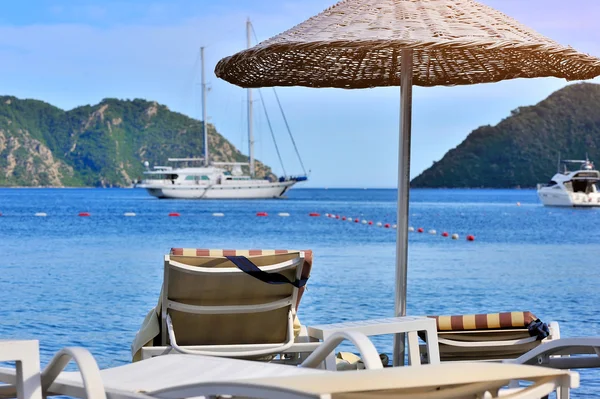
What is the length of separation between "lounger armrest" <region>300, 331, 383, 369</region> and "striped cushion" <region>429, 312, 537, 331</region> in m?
1.02

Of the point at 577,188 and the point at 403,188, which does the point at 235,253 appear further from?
the point at 577,188

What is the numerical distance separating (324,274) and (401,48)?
38.9 feet

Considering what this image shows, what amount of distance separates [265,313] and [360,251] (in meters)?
17.8

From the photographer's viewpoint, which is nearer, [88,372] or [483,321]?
[88,372]

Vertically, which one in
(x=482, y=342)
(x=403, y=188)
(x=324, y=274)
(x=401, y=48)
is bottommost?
(x=324, y=274)

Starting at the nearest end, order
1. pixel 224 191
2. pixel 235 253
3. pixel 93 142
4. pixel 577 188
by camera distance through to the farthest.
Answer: pixel 235 253 → pixel 577 188 → pixel 224 191 → pixel 93 142

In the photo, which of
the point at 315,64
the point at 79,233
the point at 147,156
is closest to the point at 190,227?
the point at 79,233

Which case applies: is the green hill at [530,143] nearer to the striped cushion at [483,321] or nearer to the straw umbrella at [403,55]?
the straw umbrella at [403,55]

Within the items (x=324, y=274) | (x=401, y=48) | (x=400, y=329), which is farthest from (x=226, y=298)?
(x=324, y=274)

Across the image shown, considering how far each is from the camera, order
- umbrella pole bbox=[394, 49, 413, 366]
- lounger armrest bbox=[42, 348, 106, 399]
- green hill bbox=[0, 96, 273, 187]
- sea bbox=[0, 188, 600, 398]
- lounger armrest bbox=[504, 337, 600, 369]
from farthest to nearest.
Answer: green hill bbox=[0, 96, 273, 187] → sea bbox=[0, 188, 600, 398] → umbrella pole bbox=[394, 49, 413, 366] → lounger armrest bbox=[504, 337, 600, 369] → lounger armrest bbox=[42, 348, 106, 399]

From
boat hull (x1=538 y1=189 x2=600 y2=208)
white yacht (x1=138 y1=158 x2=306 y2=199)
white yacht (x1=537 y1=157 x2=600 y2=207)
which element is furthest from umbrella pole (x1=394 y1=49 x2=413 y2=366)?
white yacht (x1=138 y1=158 x2=306 y2=199)

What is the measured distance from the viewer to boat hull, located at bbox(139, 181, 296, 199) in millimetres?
62750

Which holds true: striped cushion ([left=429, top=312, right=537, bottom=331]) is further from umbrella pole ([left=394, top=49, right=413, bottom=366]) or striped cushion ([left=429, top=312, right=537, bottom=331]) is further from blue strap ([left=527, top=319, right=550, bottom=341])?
umbrella pole ([left=394, top=49, right=413, bottom=366])

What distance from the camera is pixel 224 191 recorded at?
6325 cm
